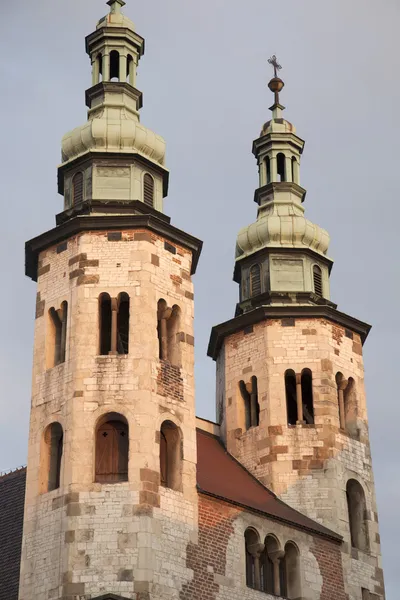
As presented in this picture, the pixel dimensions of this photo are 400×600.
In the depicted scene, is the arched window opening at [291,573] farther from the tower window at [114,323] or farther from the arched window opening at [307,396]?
the tower window at [114,323]

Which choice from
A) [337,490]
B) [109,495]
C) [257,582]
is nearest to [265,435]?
[337,490]

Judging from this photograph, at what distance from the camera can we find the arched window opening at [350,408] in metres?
44.5

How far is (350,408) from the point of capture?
1770 inches

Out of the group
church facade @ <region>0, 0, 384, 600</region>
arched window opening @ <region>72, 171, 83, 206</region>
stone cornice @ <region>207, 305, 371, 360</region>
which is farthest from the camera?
stone cornice @ <region>207, 305, 371, 360</region>

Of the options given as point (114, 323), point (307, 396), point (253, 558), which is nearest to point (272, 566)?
point (253, 558)

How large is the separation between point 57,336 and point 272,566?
9383 millimetres

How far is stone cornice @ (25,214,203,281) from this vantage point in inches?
1529

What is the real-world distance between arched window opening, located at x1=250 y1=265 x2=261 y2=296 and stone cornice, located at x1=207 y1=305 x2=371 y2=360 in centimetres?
169

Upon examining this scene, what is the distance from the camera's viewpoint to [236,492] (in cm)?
3988

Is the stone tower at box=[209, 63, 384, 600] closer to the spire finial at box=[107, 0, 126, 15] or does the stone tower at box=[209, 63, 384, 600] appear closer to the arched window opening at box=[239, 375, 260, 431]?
the arched window opening at box=[239, 375, 260, 431]

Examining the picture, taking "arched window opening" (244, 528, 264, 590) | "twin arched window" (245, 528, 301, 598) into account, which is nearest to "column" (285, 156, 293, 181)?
"twin arched window" (245, 528, 301, 598)

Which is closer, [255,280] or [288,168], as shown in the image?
[255,280]

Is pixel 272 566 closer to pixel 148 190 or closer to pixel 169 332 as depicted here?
pixel 169 332

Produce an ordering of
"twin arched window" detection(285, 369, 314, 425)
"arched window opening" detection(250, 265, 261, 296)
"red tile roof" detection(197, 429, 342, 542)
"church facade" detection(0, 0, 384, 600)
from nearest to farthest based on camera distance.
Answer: "church facade" detection(0, 0, 384, 600)
"red tile roof" detection(197, 429, 342, 542)
"twin arched window" detection(285, 369, 314, 425)
"arched window opening" detection(250, 265, 261, 296)
